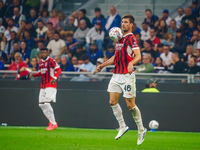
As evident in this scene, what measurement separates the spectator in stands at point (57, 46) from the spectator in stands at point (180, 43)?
446cm

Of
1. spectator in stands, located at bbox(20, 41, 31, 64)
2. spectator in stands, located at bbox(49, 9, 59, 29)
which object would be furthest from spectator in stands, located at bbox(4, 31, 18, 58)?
spectator in stands, located at bbox(49, 9, 59, 29)

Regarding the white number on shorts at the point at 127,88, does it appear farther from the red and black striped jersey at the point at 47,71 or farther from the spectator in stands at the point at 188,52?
the spectator in stands at the point at 188,52

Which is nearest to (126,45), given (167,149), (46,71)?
(167,149)

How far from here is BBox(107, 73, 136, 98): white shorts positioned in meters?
7.27

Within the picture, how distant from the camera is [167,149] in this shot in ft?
22.6

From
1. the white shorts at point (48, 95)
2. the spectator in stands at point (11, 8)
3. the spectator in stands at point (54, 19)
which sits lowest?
the white shorts at point (48, 95)

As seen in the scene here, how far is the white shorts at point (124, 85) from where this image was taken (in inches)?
286

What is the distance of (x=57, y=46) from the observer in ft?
50.1

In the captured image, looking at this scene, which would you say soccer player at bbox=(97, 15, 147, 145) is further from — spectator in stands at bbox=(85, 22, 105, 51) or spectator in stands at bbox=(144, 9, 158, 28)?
spectator in stands at bbox=(144, 9, 158, 28)

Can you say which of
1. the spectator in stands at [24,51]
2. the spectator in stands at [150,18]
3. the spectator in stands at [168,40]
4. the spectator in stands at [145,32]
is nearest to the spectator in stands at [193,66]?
the spectator in stands at [168,40]

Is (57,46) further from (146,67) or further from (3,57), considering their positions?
(146,67)

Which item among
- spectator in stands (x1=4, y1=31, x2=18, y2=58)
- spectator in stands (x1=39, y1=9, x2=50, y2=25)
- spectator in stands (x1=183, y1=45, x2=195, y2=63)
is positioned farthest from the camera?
spectator in stands (x1=39, y1=9, x2=50, y2=25)

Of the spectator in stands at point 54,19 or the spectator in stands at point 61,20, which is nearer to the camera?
the spectator in stands at point 61,20

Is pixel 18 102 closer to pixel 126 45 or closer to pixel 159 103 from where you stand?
pixel 159 103
